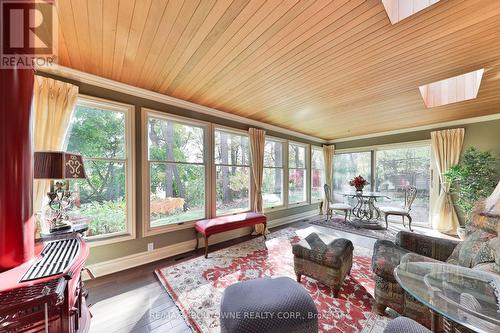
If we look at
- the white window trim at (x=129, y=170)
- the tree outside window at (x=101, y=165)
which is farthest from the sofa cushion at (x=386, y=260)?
the tree outside window at (x=101, y=165)

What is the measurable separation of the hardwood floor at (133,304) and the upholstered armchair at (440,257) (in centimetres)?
175

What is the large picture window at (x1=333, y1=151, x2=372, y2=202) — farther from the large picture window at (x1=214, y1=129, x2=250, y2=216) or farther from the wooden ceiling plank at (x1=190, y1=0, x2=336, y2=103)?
the wooden ceiling plank at (x1=190, y1=0, x2=336, y2=103)

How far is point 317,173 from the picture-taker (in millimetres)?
6090

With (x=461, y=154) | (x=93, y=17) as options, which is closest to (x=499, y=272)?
(x=93, y=17)

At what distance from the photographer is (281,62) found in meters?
2.03

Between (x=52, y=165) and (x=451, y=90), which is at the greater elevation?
(x=451, y=90)

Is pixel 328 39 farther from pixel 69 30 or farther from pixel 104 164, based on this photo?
pixel 104 164

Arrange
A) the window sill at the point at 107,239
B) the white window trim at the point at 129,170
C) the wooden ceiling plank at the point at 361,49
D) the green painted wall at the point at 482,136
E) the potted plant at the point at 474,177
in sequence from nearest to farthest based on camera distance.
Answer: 1. the wooden ceiling plank at the point at 361,49
2. the window sill at the point at 107,239
3. the white window trim at the point at 129,170
4. the potted plant at the point at 474,177
5. the green painted wall at the point at 482,136

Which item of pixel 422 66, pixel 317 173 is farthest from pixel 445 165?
pixel 422 66

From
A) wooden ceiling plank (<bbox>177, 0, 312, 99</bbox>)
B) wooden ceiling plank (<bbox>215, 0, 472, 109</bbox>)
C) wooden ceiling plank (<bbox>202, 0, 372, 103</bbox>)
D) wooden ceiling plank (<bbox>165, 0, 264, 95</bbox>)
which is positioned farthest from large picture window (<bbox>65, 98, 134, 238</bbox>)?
wooden ceiling plank (<bbox>215, 0, 472, 109</bbox>)

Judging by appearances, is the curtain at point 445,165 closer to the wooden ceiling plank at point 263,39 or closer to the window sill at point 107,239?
the wooden ceiling plank at point 263,39

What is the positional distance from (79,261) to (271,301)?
49.2 inches

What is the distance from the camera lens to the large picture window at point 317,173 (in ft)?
19.3

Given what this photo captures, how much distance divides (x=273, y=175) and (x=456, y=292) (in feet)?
12.3
